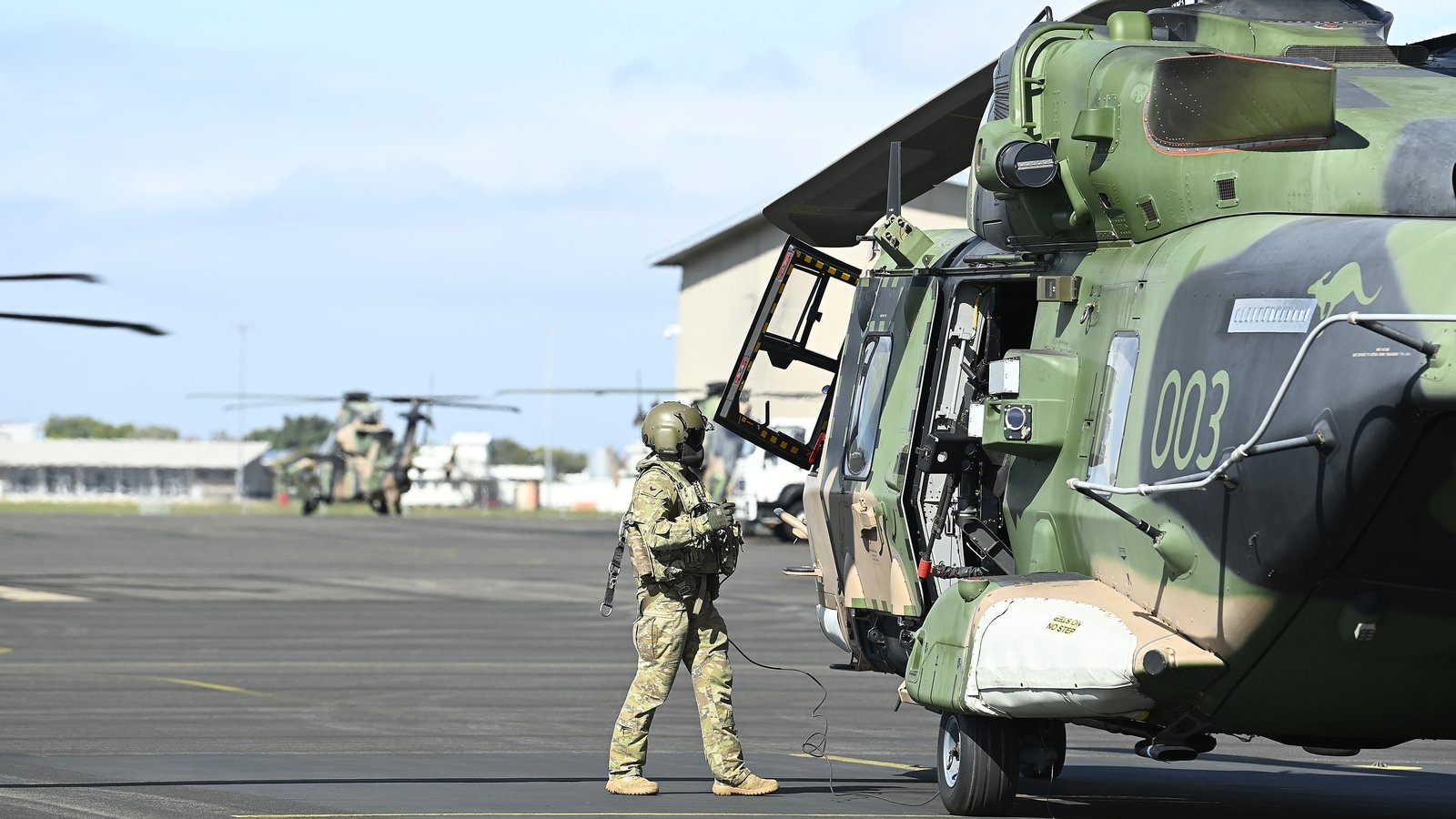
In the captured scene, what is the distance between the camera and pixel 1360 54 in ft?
31.2

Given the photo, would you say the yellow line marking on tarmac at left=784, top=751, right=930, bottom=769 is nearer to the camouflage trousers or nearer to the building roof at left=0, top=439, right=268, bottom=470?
the camouflage trousers

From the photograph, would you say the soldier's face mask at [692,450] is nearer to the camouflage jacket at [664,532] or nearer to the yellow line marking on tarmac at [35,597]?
the camouflage jacket at [664,532]

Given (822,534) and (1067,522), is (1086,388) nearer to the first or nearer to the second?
(1067,522)

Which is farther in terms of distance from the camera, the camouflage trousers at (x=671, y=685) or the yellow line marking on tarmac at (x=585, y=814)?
the camouflage trousers at (x=671, y=685)

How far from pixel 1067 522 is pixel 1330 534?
5.77ft

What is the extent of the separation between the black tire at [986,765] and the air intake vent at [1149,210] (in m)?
2.39

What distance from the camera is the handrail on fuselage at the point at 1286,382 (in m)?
6.92

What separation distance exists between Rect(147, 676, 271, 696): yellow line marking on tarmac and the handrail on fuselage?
9.37m

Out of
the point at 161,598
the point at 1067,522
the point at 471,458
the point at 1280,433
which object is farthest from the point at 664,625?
the point at 471,458

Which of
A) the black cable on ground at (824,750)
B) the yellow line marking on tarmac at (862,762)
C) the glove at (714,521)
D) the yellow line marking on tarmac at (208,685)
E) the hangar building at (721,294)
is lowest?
the yellow line marking on tarmac at (862,762)

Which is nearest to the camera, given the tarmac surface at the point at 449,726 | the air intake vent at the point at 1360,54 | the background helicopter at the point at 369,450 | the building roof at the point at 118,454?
the air intake vent at the point at 1360,54

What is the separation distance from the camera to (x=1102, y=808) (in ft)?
33.3

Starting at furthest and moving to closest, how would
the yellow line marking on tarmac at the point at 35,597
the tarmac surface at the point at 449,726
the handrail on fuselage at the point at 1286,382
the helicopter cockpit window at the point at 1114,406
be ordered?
the yellow line marking on tarmac at the point at 35,597 < the tarmac surface at the point at 449,726 < the helicopter cockpit window at the point at 1114,406 < the handrail on fuselage at the point at 1286,382

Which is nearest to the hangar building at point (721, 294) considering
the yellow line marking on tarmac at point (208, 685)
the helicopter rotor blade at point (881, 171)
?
the yellow line marking on tarmac at point (208, 685)
